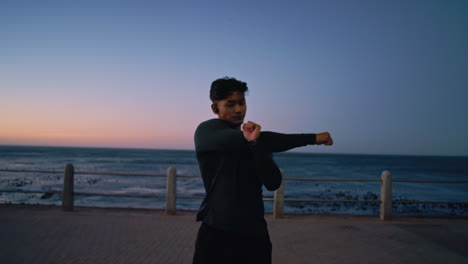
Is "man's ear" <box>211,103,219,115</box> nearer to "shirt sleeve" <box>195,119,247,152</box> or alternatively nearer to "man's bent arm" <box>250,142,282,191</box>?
"shirt sleeve" <box>195,119,247,152</box>

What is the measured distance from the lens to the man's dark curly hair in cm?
187

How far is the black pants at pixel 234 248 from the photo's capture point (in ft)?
5.71

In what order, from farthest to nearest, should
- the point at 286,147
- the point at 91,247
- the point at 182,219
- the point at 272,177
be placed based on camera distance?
the point at 182,219 → the point at 91,247 → the point at 272,177 → the point at 286,147

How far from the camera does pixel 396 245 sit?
5879 mm

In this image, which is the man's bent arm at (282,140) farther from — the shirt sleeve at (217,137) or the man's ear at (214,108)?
the man's ear at (214,108)

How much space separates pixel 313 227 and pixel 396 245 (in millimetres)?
1678

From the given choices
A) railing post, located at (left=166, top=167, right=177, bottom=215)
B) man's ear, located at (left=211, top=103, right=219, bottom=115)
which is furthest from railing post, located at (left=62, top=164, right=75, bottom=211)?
man's ear, located at (left=211, top=103, right=219, bottom=115)

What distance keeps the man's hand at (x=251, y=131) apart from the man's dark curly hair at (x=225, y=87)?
45cm

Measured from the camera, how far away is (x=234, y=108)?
1864mm

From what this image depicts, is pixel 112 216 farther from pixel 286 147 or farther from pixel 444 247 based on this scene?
pixel 286 147

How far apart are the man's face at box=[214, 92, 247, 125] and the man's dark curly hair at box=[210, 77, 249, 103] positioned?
0.02 m

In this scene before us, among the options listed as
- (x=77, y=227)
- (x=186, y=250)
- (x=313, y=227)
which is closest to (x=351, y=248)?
(x=313, y=227)

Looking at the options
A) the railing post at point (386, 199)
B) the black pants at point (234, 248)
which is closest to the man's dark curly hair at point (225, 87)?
the black pants at point (234, 248)

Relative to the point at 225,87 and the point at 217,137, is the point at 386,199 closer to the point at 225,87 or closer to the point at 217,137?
the point at 225,87
